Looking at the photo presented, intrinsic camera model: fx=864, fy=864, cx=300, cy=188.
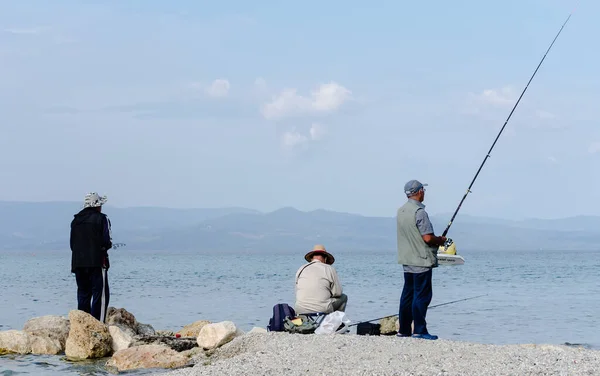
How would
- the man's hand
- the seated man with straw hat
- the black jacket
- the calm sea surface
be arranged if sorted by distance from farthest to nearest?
1. the calm sea surface
2. the black jacket
3. the seated man with straw hat
4. the man's hand

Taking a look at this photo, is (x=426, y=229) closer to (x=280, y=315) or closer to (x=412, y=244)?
(x=412, y=244)

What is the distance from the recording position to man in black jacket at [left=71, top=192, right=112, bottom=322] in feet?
39.5

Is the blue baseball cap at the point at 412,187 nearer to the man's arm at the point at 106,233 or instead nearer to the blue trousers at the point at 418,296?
the blue trousers at the point at 418,296

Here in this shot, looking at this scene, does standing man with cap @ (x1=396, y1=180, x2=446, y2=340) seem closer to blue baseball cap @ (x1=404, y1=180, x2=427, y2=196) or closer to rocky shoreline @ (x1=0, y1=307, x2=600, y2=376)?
blue baseball cap @ (x1=404, y1=180, x2=427, y2=196)

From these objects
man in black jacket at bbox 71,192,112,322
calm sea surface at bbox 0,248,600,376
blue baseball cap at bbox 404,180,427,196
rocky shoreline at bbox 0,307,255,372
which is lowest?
calm sea surface at bbox 0,248,600,376

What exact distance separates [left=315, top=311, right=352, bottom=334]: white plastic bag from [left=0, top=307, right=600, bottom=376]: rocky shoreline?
1.20 ft

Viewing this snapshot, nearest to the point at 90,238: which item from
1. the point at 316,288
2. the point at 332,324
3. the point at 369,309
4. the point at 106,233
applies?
the point at 106,233

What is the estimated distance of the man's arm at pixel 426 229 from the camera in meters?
9.92

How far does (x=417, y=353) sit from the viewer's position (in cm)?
891

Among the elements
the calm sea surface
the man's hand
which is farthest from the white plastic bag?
the calm sea surface

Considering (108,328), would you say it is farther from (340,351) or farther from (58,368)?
(340,351)

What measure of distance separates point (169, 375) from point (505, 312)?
14.2m

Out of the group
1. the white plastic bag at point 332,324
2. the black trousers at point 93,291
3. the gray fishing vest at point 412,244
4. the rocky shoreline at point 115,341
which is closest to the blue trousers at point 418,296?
the gray fishing vest at point 412,244

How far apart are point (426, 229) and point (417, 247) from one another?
0.79 feet
